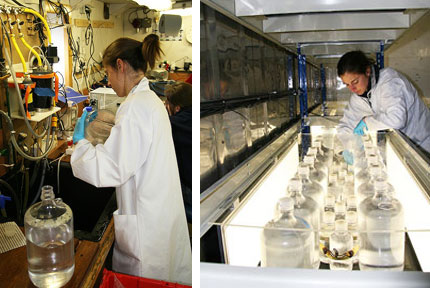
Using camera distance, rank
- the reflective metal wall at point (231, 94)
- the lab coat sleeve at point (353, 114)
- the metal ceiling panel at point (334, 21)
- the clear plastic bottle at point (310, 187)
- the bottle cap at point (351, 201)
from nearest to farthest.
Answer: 1. the bottle cap at point (351, 201)
2. the clear plastic bottle at point (310, 187)
3. the reflective metal wall at point (231, 94)
4. the metal ceiling panel at point (334, 21)
5. the lab coat sleeve at point (353, 114)

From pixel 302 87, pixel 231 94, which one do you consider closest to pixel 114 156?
pixel 231 94

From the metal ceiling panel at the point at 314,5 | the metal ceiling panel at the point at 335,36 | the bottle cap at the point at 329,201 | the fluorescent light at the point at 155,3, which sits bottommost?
the bottle cap at the point at 329,201

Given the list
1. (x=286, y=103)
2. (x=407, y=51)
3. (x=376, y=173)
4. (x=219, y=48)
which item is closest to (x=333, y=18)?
(x=219, y=48)

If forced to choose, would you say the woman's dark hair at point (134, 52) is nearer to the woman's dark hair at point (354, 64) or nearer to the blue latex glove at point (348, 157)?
the blue latex glove at point (348, 157)

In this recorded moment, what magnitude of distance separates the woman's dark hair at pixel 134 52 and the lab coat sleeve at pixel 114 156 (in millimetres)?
381

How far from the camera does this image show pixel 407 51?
4.48m

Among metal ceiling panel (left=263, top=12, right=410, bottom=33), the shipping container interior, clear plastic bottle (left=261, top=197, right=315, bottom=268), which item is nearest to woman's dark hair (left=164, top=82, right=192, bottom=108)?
the shipping container interior

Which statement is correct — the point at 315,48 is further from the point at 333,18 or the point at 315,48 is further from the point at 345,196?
the point at 345,196

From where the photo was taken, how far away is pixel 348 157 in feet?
6.88

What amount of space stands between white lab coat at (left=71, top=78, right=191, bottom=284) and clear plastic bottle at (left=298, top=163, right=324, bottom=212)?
2.03 feet

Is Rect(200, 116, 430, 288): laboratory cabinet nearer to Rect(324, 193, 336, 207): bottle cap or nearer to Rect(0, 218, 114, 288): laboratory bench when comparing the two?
Rect(324, 193, 336, 207): bottle cap

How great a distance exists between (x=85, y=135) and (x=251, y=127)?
2.90 ft

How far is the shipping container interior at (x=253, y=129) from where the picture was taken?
3.39 ft

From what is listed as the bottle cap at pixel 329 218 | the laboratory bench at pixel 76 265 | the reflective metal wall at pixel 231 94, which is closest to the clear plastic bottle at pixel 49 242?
the laboratory bench at pixel 76 265
